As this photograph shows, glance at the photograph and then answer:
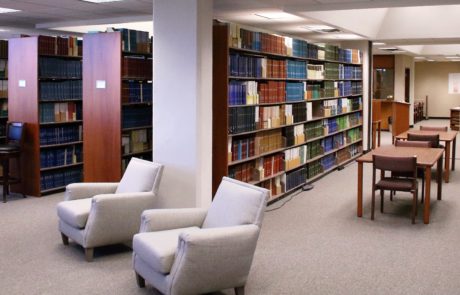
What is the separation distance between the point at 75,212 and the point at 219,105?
2228 millimetres

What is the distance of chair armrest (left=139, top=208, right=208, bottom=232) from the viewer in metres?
4.46

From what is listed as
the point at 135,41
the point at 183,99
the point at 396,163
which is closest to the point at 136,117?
the point at 135,41

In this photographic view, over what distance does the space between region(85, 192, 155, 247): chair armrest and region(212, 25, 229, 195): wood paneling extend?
1.47m

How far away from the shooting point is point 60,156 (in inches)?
325

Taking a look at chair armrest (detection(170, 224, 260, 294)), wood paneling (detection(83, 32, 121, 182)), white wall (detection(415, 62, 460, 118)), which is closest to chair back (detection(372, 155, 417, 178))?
chair armrest (detection(170, 224, 260, 294))

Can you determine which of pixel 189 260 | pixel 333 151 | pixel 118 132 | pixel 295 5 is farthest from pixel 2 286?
pixel 333 151

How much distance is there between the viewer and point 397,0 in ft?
24.1

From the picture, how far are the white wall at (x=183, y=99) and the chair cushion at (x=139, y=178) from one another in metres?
0.44

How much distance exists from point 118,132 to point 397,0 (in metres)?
4.08

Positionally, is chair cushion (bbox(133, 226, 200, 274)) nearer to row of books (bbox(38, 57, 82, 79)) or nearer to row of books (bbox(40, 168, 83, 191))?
row of books (bbox(40, 168, 83, 191))

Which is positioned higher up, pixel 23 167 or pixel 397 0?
pixel 397 0

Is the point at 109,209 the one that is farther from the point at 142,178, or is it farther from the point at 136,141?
the point at 136,141

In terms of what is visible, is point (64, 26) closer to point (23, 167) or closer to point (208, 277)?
point (23, 167)

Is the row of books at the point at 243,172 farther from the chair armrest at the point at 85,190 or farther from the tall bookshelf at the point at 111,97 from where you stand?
the chair armrest at the point at 85,190
